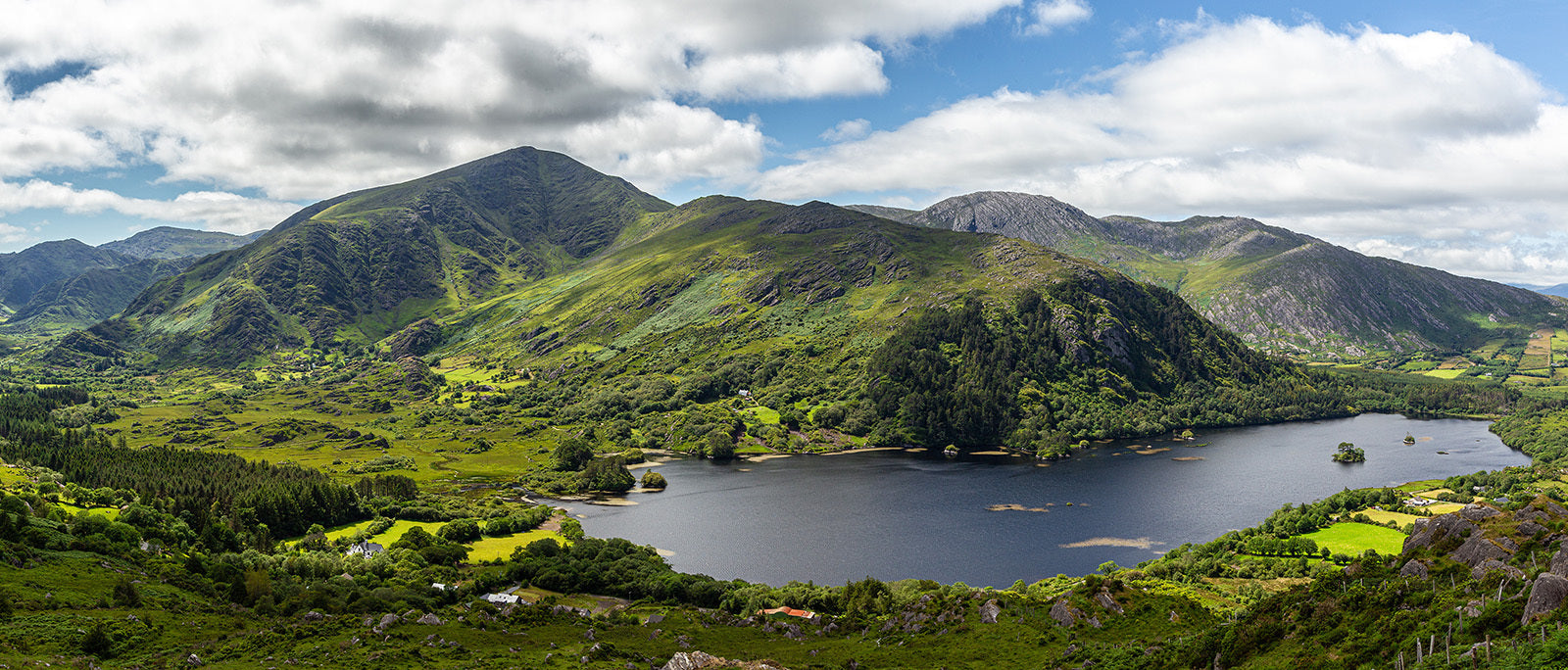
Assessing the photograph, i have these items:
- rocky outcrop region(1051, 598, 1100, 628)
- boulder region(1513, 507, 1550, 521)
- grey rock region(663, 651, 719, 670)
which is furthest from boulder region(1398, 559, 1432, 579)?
grey rock region(663, 651, 719, 670)

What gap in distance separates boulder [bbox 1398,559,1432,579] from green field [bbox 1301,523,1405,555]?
6579cm

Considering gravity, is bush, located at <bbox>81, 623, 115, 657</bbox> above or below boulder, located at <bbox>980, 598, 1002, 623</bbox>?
above

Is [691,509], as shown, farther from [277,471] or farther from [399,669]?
[399,669]

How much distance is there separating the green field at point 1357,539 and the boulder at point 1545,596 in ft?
282

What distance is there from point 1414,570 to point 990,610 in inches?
1491

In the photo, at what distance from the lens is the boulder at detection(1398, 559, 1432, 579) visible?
57.5 metres

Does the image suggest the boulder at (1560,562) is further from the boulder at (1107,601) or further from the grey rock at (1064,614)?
the grey rock at (1064,614)

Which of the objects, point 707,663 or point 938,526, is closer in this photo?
point 707,663

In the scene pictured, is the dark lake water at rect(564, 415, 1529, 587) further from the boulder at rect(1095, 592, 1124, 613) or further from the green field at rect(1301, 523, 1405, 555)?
the boulder at rect(1095, 592, 1124, 613)

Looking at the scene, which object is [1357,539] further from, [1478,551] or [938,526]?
[1478,551]

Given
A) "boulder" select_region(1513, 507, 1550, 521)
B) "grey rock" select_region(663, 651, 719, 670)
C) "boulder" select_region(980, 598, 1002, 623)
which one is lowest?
"boulder" select_region(980, 598, 1002, 623)

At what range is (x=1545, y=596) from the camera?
40719 mm

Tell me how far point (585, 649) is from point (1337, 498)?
462 ft

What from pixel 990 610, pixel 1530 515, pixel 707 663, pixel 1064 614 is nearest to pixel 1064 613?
pixel 1064 614
